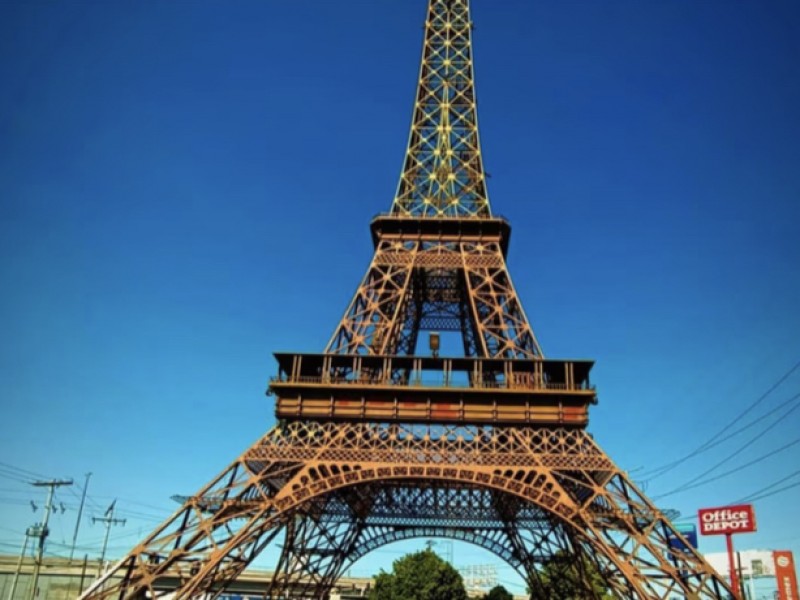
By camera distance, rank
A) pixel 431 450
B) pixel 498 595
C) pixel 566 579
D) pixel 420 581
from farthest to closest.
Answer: pixel 498 595, pixel 420 581, pixel 566 579, pixel 431 450

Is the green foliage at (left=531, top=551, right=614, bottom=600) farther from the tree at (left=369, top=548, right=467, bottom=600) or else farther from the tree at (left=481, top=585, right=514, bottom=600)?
the tree at (left=481, top=585, right=514, bottom=600)

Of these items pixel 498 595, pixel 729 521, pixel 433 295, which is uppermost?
pixel 433 295

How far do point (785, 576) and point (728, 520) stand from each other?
6.15m

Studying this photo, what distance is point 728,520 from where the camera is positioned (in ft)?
135

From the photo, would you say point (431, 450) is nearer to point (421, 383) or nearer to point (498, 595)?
point (421, 383)

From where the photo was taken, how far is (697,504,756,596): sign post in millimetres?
39834

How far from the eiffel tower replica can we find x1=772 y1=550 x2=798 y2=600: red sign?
13778 millimetres

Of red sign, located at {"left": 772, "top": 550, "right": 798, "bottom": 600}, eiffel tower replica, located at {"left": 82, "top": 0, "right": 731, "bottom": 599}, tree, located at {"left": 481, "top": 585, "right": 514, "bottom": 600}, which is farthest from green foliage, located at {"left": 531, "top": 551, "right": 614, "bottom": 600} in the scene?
tree, located at {"left": 481, "top": 585, "right": 514, "bottom": 600}

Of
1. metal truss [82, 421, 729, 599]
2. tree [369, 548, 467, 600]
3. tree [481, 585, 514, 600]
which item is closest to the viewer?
metal truss [82, 421, 729, 599]

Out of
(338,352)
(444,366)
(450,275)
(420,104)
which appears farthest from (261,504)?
(420,104)

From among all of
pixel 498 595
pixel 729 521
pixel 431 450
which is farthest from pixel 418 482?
pixel 498 595

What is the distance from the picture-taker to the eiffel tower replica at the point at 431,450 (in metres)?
28.7

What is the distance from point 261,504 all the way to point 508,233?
22.1 metres

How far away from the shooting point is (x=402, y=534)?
44250 mm
